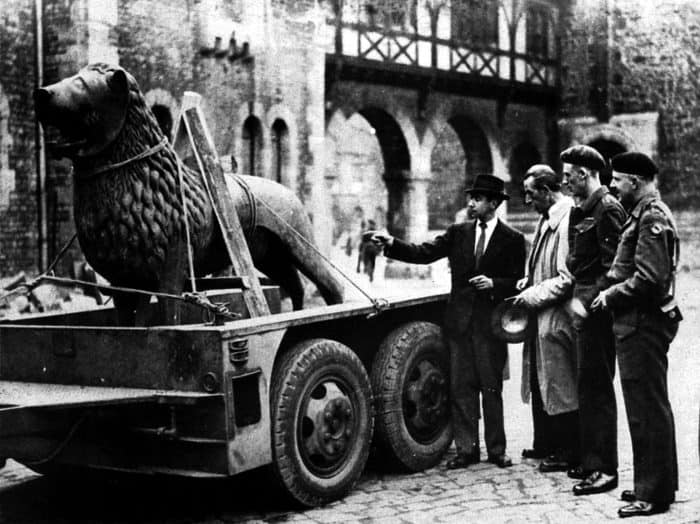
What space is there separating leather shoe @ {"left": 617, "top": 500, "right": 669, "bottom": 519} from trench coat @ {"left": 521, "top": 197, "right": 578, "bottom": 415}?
101 cm

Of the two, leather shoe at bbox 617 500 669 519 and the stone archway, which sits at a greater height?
the stone archway

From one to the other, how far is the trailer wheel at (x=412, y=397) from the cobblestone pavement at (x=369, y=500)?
0.15m

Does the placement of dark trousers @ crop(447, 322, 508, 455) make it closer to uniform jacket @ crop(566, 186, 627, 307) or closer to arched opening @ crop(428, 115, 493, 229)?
uniform jacket @ crop(566, 186, 627, 307)

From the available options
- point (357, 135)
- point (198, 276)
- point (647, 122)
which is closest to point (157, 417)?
point (198, 276)

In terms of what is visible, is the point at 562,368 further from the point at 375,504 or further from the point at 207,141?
the point at 207,141

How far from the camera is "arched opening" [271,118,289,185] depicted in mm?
19641

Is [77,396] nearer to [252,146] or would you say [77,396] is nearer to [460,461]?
[460,461]

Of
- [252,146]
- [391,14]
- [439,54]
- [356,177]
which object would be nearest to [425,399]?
[252,146]

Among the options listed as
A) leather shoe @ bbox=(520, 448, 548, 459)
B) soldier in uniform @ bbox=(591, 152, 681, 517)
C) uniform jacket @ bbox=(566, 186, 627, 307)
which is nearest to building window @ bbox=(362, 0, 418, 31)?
leather shoe @ bbox=(520, 448, 548, 459)

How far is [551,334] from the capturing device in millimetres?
6164

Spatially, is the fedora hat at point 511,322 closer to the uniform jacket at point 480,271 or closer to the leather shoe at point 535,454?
the uniform jacket at point 480,271

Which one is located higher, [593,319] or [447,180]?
[447,180]

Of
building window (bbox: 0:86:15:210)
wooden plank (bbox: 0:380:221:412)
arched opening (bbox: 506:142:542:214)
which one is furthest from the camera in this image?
arched opening (bbox: 506:142:542:214)

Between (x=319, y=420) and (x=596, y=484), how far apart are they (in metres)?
1.63
